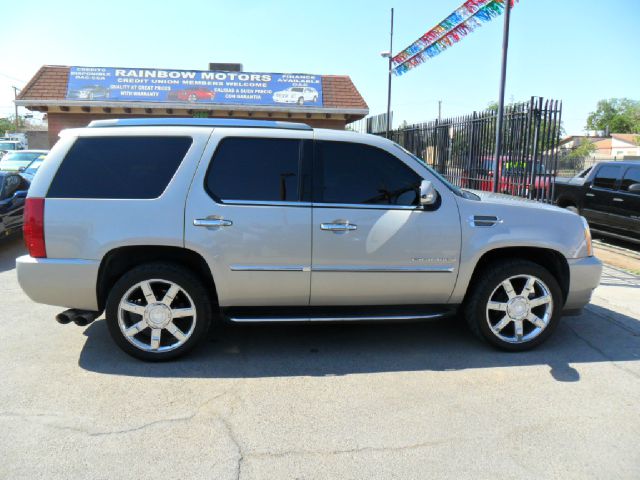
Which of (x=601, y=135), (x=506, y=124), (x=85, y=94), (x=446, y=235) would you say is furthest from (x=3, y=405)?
(x=601, y=135)

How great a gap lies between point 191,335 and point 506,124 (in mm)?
8439

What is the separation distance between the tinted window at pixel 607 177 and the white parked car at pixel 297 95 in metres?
10.7

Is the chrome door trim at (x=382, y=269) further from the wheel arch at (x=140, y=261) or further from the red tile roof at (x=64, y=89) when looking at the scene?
the red tile roof at (x=64, y=89)

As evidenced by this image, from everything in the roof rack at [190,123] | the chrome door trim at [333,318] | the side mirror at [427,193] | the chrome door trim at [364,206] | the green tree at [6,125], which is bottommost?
the chrome door trim at [333,318]

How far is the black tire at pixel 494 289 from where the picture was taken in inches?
160

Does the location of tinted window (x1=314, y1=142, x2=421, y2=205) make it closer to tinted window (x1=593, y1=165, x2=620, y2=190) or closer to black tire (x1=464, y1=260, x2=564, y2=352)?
black tire (x1=464, y1=260, x2=564, y2=352)

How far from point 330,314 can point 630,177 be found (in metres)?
7.82

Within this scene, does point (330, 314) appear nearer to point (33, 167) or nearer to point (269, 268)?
point (269, 268)

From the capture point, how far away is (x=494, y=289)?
4.07m

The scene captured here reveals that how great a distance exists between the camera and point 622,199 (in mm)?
9023

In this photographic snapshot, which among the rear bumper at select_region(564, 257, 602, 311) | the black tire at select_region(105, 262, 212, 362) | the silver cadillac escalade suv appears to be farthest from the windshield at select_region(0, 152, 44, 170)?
the rear bumper at select_region(564, 257, 602, 311)

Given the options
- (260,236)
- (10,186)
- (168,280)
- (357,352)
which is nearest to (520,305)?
(357,352)

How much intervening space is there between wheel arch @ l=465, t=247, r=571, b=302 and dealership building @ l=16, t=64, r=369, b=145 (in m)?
14.3

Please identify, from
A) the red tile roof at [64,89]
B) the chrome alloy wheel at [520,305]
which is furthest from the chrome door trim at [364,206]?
the red tile roof at [64,89]
